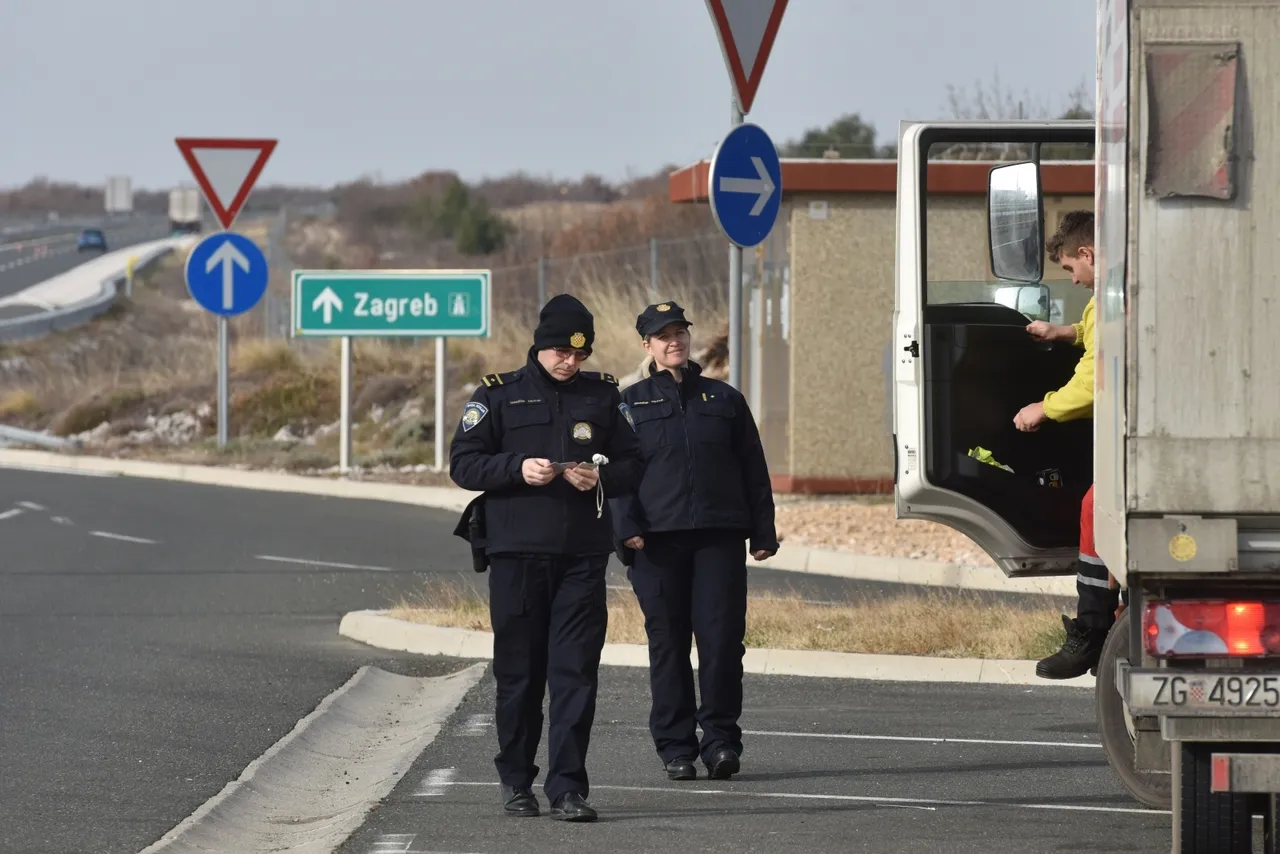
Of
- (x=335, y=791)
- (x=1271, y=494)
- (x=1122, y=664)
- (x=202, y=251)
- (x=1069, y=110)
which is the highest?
(x=1069, y=110)

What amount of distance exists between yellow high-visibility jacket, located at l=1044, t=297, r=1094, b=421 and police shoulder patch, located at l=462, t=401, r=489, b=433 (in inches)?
74.9

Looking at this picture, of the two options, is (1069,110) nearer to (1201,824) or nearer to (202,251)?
(202,251)

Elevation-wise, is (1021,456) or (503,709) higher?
(1021,456)

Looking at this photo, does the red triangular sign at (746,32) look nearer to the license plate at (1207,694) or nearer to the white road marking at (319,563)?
the license plate at (1207,694)

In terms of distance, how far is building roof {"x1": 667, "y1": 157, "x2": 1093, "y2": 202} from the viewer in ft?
61.3

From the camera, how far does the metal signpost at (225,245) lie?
20.2m

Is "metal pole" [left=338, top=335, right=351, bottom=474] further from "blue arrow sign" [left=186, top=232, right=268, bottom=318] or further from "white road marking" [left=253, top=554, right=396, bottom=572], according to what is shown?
"white road marking" [left=253, top=554, right=396, bottom=572]

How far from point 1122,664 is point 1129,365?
3.00 ft

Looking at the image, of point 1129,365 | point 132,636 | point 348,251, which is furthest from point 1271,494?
point 348,251

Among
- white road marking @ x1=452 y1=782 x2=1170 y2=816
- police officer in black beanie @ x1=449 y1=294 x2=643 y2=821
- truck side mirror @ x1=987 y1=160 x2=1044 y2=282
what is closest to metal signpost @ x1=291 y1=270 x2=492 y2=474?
white road marking @ x1=452 y1=782 x2=1170 y2=816

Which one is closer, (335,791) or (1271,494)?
(1271,494)

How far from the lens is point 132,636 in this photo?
12109mm

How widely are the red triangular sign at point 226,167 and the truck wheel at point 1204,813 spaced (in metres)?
15.6

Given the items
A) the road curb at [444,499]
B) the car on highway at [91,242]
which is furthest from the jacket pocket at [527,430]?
the car on highway at [91,242]
